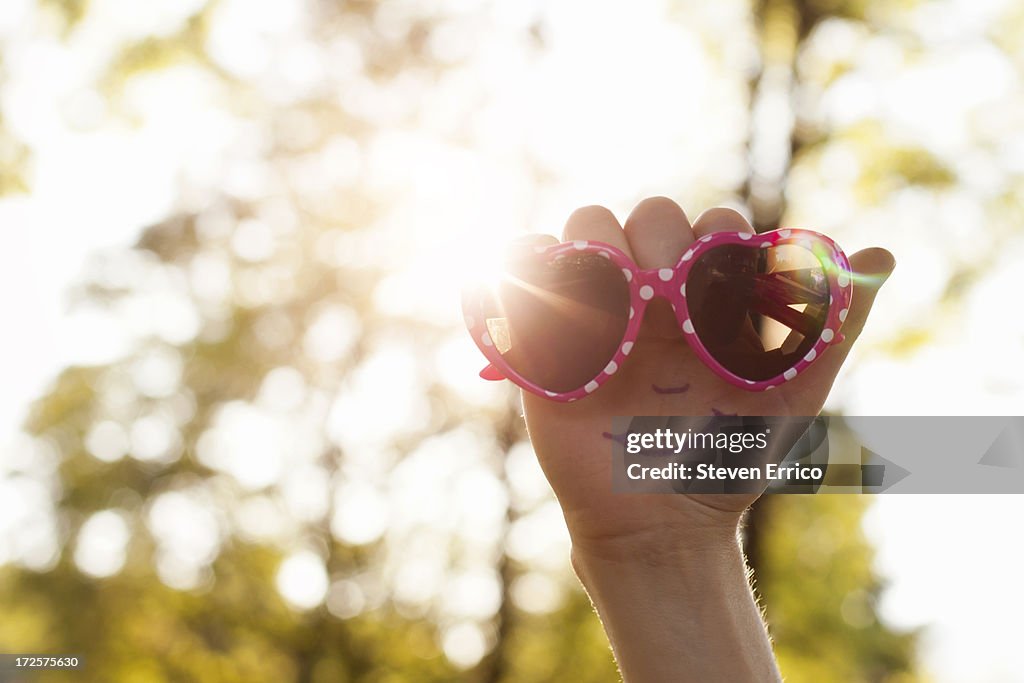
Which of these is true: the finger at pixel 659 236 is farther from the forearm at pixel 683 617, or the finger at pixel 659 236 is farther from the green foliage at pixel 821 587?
the green foliage at pixel 821 587

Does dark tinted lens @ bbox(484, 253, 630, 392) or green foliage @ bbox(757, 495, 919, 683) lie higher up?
dark tinted lens @ bbox(484, 253, 630, 392)

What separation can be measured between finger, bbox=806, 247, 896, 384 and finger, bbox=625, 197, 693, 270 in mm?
301

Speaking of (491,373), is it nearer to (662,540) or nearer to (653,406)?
(653,406)

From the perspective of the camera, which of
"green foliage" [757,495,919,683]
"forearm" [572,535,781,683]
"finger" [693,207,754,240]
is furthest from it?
"green foliage" [757,495,919,683]

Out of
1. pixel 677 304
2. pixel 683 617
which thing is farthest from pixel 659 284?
pixel 683 617

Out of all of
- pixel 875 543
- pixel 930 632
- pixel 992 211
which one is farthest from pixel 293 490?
pixel 930 632

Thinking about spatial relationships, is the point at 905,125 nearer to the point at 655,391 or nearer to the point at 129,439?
the point at 655,391

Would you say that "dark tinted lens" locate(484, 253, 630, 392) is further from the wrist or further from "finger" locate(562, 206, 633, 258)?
the wrist

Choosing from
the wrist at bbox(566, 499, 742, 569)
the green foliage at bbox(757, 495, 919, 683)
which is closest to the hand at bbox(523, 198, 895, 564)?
the wrist at bbox(566, 499, 742, 569)

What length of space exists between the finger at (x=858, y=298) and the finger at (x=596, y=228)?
0.39 metres

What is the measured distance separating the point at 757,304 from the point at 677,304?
0.63 ft

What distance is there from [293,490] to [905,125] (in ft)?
29.5

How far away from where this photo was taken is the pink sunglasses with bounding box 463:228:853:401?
4.68 feet

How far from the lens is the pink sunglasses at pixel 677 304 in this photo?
1.43 m
